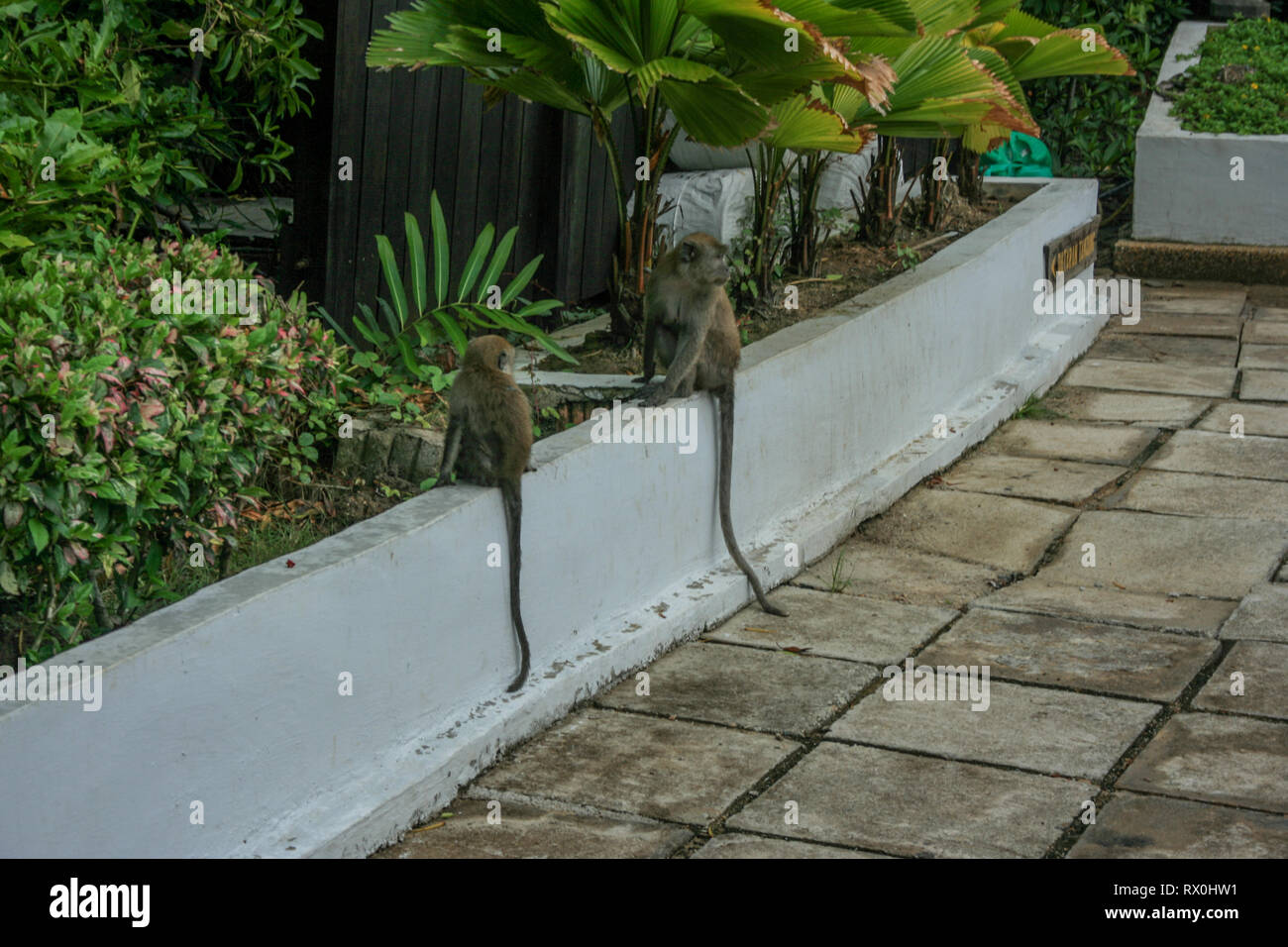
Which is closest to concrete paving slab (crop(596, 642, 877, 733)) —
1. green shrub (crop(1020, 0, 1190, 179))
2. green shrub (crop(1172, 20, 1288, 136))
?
green shrub (crop(1172, 20, 1288, 136))

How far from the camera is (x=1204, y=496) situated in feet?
23.6

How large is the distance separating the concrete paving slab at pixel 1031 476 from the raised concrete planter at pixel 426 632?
347 millimetres

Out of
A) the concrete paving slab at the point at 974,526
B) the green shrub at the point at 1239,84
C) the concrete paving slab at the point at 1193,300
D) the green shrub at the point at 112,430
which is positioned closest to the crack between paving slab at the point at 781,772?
the concrete paving slab at the point at 974,526

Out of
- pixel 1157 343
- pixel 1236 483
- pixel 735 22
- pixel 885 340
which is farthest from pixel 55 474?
pixel 1157 343

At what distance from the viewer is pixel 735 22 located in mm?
5801

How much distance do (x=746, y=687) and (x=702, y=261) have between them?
1727 millimetres

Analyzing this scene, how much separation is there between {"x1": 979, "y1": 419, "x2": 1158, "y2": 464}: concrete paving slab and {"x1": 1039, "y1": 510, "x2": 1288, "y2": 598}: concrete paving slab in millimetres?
975

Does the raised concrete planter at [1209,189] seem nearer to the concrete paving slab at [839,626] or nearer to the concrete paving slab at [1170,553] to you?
the concrete paving slab at [1170,553]

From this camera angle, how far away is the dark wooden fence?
6.27 metres

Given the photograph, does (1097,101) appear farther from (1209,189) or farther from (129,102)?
(129,102)

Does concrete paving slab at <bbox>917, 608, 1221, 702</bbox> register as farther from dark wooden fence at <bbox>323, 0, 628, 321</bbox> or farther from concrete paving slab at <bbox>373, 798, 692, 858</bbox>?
dark wooden fence at <bbox>323, 0, 628, 321</bbox>

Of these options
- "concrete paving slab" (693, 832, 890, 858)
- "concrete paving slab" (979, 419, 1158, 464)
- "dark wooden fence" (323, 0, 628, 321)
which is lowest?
"concrete paving slab" (693, 832, 890, 858)
